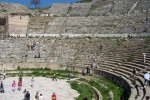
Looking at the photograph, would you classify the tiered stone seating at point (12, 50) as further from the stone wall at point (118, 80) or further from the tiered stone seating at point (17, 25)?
the stone wall at point (118, 80)

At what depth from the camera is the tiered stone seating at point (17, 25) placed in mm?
55919

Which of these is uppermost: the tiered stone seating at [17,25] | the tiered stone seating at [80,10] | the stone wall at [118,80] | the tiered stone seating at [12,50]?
the tiered stone seating at [80,10]

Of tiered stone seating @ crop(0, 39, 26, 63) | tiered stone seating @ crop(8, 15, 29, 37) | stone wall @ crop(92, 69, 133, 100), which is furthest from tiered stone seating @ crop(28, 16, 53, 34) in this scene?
stone wall @ crop(92, 69, 133, 100)

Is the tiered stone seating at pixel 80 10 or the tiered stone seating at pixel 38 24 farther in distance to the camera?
the tiered stone seating at pixel 80 10

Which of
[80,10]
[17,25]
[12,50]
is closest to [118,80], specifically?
[12,50]

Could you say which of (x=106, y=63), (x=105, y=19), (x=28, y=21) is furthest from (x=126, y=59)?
(x=28, y=21)

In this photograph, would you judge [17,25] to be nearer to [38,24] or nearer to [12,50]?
[38,24]

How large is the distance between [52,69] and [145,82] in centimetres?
1978

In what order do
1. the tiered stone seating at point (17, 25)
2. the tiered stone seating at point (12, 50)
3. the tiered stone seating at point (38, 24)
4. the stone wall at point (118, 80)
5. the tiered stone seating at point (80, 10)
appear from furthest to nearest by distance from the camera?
the tiered stone seating at point (80, 10) < the tiered stone seating at point (17, 25) < the tiered stone seating at point (38, 24) < the tiered stone seating at point (12, 50) < the stone wall at point (118, 80)

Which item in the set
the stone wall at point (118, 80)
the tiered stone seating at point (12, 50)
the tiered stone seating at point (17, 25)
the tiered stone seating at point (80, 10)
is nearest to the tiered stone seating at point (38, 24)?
the tiered stone seating at point (17, 25)

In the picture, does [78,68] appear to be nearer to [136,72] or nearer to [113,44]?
[113,44]

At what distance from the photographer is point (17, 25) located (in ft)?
189

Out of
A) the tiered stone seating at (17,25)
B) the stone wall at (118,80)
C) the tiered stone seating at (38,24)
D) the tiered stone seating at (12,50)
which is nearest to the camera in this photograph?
the stone wall at (118,80)

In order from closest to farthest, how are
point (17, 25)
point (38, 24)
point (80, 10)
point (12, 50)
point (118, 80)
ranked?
point (118, 80) → point (12, 50) → point (38, 24) → point (17, 25) → point (80, 10)
